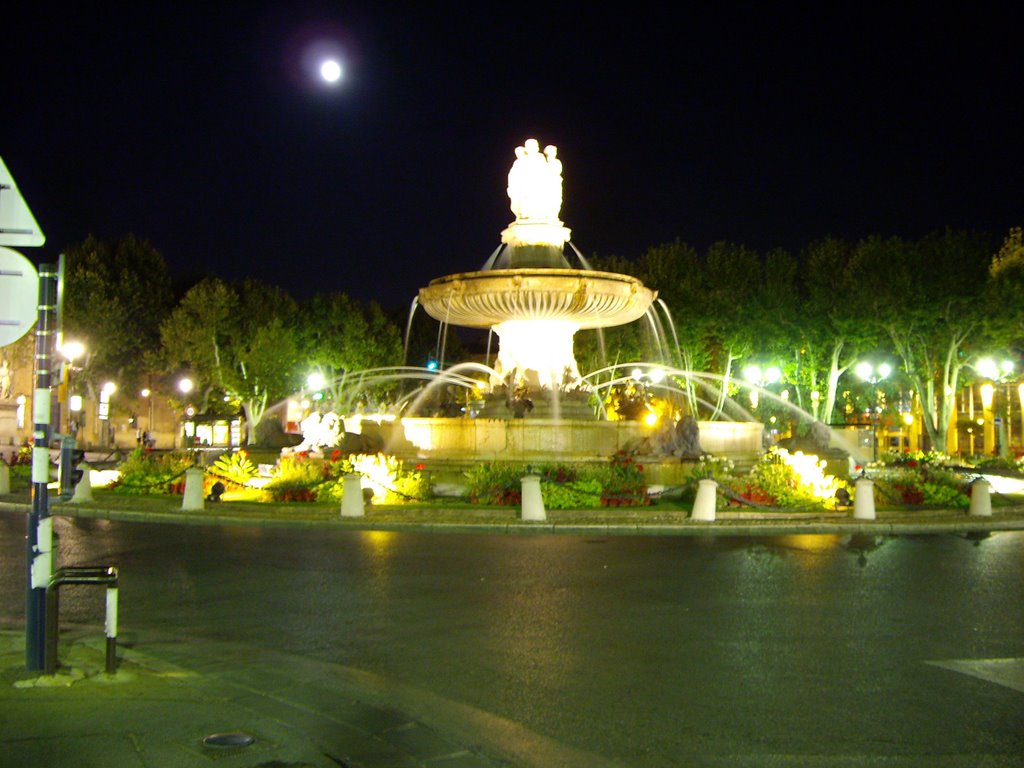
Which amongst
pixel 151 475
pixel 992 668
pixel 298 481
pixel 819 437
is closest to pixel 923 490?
pixel 819 437

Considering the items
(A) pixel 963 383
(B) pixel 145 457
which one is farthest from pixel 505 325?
(A) pixel 963 383

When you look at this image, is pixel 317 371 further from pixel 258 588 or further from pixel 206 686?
pixel 206 686

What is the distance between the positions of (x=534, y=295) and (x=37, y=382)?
729 inches

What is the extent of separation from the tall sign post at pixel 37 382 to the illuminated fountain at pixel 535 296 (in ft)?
59.2

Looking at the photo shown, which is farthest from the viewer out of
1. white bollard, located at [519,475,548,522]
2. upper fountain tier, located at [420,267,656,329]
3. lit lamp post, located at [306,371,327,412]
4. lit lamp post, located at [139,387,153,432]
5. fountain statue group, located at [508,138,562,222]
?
lit lamp post, located at [139,387,153,432]

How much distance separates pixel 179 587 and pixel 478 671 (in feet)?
16.4

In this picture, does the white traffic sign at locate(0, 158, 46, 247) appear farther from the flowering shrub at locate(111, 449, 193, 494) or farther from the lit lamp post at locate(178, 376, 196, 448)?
the lit lamp post at locate(178, 376, 196, 448)

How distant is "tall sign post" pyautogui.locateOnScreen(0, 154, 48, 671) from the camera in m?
6.23

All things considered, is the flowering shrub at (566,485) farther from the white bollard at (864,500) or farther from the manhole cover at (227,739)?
the manhole cover at (227,739)

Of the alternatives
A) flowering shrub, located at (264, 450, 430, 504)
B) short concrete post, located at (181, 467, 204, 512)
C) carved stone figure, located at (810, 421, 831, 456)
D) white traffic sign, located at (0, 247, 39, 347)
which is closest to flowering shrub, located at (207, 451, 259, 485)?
flowering shrub, located at (264, 450, 430, 504)

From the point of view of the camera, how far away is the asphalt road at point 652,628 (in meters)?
5.98

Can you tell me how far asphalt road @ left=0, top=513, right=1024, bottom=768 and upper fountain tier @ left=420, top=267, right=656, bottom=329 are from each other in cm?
1009

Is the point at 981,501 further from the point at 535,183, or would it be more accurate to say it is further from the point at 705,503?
the point at 535,183

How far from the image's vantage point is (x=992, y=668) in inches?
292
